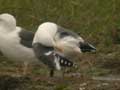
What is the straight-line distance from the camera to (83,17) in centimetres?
1227

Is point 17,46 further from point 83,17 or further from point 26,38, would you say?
point 83,17

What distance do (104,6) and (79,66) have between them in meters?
3.61

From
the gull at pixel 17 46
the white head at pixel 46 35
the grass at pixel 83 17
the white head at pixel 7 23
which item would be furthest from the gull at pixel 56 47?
the grass at pixel 83 17

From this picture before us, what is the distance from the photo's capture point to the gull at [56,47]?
25.6 ft

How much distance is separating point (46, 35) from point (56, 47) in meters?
0.22

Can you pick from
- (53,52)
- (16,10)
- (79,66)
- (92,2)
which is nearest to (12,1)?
(16,10)

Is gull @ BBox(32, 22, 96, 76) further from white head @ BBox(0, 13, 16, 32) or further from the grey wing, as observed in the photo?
white head @ BBox(0, 13, 16, 32)

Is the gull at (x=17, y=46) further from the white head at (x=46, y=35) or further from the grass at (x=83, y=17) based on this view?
the grass at (x=83, y=17)

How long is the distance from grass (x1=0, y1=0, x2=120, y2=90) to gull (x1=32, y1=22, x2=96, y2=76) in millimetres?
1249

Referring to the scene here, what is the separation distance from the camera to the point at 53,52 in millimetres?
7852

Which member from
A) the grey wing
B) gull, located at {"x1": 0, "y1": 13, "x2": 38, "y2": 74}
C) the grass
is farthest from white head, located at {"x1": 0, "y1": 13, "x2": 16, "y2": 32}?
the grass

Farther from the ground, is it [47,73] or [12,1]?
[12,1]

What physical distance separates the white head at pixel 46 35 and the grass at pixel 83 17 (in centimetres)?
141

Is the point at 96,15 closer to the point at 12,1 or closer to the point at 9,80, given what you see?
the point at 12,1
